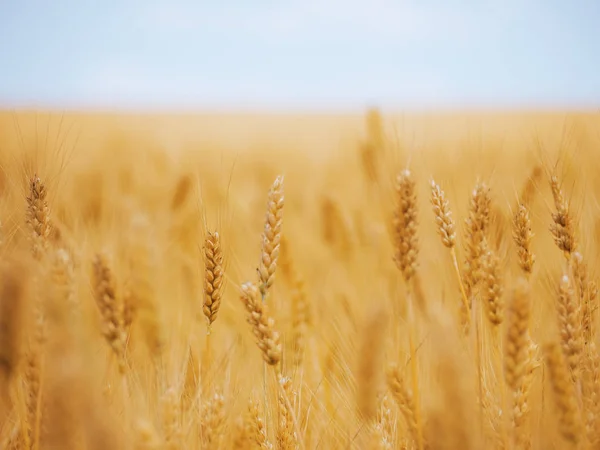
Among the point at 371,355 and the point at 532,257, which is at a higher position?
the point at 532,257

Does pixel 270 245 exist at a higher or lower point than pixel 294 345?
higher

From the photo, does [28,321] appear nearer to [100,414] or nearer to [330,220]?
[100,414]

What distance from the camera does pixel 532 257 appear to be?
1.12m

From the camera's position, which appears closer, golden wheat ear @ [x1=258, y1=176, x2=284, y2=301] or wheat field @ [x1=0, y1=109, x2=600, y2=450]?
wheat field @ [x1=0, y1=109, x2=600, y2=450]

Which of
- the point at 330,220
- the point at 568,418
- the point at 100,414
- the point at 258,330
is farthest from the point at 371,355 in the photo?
the point at 330,220

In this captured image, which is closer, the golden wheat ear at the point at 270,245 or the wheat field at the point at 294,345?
the wheat field at the point at 294,345

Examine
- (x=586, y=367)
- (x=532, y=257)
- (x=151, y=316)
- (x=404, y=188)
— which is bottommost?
(x=586, y=367)

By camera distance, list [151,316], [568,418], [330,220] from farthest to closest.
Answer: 1. [330,220]
2. [151,316]
3. [568,418]

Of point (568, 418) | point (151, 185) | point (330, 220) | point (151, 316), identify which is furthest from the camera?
point (151, 185)

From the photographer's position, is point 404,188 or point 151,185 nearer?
point 404,188

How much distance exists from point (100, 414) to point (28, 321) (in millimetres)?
274

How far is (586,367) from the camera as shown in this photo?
1.00 metres

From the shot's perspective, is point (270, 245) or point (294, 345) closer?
point (270, 245)

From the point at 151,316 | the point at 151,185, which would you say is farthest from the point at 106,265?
the point at 151,185
